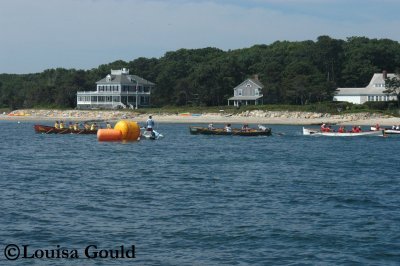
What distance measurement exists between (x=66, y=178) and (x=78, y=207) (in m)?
8.77

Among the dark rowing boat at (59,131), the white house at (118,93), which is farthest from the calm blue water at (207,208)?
the white house at (118,93)

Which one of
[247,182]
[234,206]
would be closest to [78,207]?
[234,206]

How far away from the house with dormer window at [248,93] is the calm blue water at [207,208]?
69.5m

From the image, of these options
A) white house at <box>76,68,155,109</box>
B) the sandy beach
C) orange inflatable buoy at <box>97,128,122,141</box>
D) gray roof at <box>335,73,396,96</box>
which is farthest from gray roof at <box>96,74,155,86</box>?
orange inflatable buoy at <box>97,128,122,141</box>

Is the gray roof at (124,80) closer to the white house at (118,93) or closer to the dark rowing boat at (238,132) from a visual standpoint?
the white house at (118,93)

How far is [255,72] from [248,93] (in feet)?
44.0

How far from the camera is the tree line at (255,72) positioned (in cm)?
11106

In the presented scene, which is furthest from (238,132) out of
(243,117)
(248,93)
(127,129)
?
(248,93)

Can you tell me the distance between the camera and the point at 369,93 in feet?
362

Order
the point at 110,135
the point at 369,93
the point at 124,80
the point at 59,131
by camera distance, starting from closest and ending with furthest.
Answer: the point at 110,135 < the point at 59,131 < the point at 369,93 < the point at 124,80

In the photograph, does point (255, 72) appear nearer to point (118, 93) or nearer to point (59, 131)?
point (118, 93)

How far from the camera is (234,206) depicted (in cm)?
2520

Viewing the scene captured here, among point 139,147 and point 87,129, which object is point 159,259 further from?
point 87,129

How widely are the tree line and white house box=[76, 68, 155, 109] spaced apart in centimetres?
264
